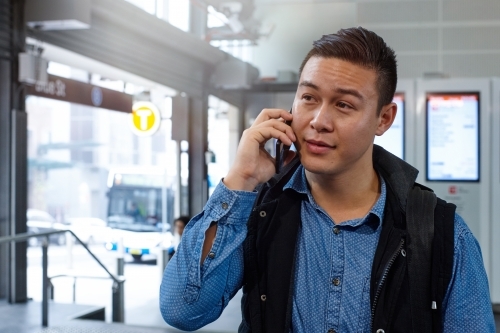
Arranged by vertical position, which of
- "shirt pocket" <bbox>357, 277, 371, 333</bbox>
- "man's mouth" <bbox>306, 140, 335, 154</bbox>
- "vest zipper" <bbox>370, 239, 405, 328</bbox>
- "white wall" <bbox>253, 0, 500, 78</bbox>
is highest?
"white wall" <bbox>253, 0, 500, 78</bbox>

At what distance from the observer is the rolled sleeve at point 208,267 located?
4.39ft

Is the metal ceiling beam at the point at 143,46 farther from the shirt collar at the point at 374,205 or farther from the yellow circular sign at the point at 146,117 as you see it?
the shirt collar at the point at 374,205

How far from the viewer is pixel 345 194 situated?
4.64 feet

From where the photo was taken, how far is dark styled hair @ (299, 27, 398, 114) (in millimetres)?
1358

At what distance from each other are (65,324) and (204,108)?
618 centimetres

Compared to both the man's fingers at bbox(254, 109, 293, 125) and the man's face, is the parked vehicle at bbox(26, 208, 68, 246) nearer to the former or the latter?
the man's fingers at bbox(254, 109, 293, 125)

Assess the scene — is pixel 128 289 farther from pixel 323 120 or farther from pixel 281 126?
pixel 323 120

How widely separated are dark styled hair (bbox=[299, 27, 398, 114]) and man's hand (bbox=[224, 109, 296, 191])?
0.16m

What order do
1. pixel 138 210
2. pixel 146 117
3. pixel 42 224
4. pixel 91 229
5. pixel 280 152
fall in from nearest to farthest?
pixel 280 152, pixel 146 117, pixel 42 224, pixel 138 210, pixel 91 229

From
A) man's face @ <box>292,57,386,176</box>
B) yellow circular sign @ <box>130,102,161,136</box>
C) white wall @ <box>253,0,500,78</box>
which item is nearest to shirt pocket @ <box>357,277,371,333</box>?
man's face @ <box>292,57,386,176</box>

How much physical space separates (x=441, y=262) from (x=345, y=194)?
0.83ft

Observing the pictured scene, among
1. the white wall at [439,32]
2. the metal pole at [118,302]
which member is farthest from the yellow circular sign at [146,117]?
the white wall at [439,32]

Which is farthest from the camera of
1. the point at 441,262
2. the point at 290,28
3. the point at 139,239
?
the point at 139,239

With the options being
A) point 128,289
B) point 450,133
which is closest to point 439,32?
point 450,133
